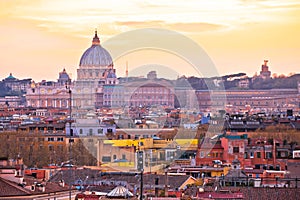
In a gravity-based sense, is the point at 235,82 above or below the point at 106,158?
above

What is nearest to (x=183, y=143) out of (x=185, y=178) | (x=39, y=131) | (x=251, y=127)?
(x=251, y=127)

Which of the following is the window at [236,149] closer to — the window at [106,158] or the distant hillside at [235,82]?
the window at [106,158]

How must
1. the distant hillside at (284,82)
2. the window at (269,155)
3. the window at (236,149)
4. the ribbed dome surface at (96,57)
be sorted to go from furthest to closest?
1. the ribbed dome surface at (96,57)
2. the distant hillside at (284,82)
3. the window at (236,149)
4. the window at (269,155)

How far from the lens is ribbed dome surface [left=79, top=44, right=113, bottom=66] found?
5236 inches

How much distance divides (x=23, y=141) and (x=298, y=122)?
41.3 ft

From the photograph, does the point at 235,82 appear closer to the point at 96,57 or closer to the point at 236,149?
the point at 96,57

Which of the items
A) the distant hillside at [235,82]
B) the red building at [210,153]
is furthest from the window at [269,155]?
the distant hillside at [235,82]

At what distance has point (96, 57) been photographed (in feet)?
438

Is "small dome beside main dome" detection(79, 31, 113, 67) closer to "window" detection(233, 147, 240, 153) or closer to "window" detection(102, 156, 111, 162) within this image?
"window" detection(102, 156, 111, 162)

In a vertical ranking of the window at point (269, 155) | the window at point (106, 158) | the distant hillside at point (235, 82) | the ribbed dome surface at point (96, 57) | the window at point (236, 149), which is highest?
the ribbed dome surface at point (96, 57)

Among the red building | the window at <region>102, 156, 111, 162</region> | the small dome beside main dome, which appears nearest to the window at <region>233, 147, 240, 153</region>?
the red building

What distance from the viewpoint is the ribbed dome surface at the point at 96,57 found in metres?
133

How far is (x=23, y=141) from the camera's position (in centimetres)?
4956

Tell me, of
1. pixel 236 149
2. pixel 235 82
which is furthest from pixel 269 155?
pixel 235 82
